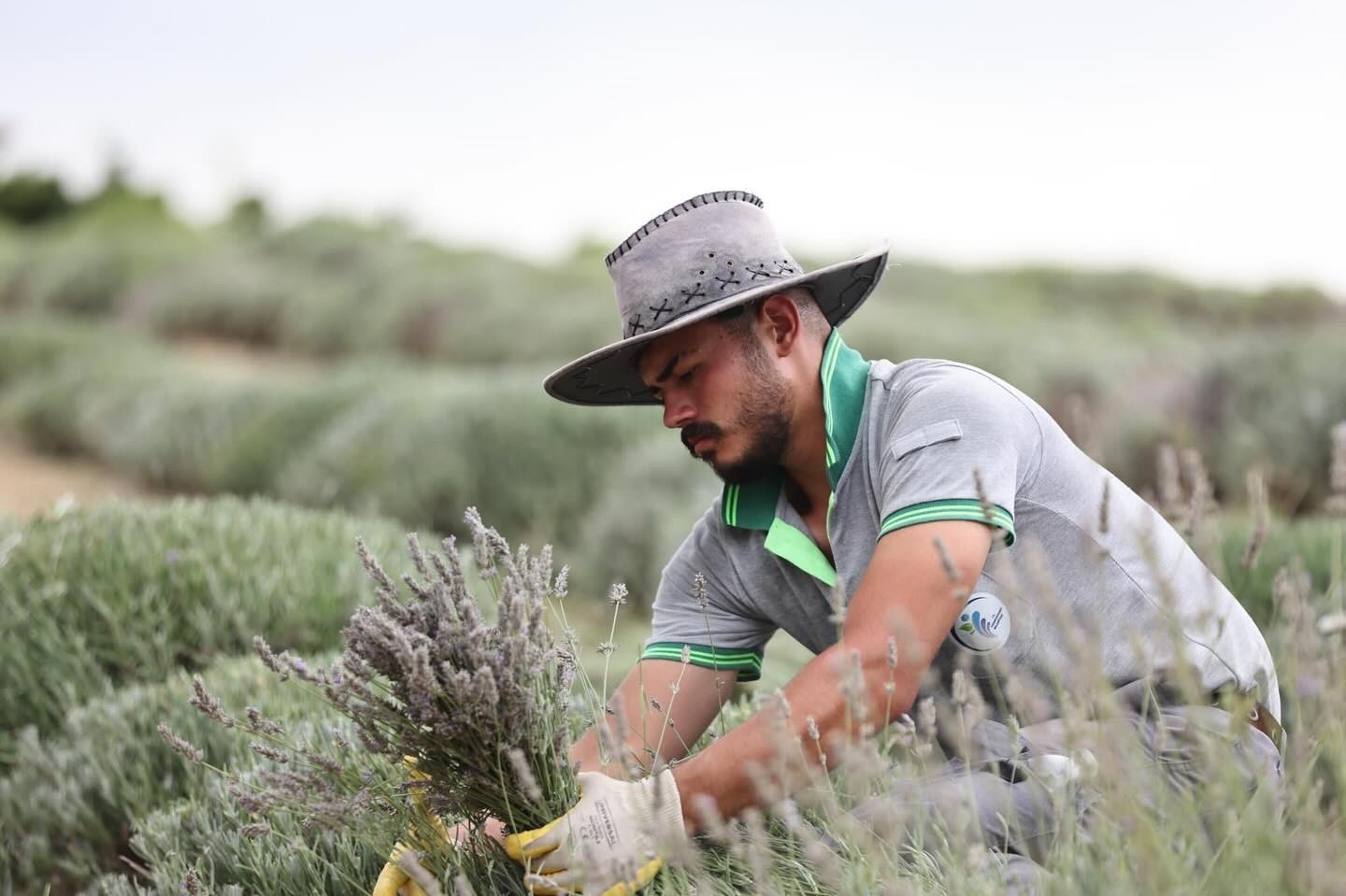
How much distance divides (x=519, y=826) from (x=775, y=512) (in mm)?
791

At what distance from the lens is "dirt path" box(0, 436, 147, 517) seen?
9.36 m

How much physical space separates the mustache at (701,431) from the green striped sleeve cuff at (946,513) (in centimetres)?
43

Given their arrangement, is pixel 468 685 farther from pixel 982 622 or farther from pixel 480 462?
pixel 480 462

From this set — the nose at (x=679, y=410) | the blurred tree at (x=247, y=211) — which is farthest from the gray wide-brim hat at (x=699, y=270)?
the blurred tree at (x=247, y=211)

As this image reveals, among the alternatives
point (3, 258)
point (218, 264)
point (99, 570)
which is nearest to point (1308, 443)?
point (99, 570)

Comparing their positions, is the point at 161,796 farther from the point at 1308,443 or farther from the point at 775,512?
the point at 1308,443

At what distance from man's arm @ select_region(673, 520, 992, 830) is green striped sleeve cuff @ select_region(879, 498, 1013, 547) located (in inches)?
0.6

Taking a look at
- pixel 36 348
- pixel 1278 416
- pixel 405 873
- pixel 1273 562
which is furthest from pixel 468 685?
pixel 36 348

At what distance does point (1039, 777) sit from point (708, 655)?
842mm

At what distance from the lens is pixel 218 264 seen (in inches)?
698

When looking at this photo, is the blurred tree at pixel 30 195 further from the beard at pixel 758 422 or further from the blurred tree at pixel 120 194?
the beard at pixel 758 422

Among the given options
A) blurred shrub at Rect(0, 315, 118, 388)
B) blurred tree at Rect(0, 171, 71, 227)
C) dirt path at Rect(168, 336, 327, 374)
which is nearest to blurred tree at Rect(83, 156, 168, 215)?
blurred tree at Rect(0, 171, 71, 227)

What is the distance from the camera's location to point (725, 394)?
90.9 inches

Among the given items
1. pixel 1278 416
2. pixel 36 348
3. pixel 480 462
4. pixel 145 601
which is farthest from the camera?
pixel 36 348
